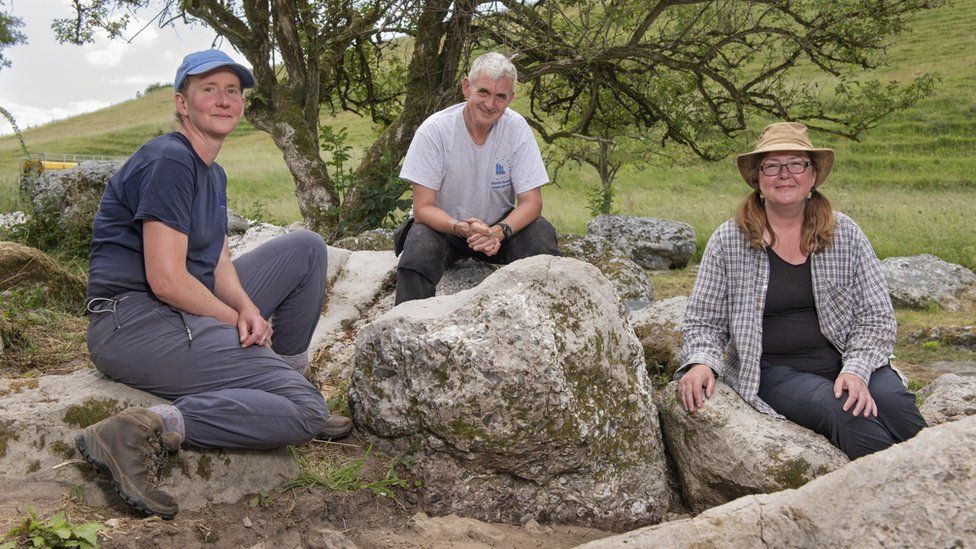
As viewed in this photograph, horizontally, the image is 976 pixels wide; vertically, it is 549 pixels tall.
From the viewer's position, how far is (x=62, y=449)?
3.90 metres

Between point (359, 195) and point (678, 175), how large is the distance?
25528 millimetres

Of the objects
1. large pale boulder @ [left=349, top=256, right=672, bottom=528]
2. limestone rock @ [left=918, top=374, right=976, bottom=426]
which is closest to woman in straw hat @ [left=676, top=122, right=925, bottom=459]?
large pale boulder @ [left=349, top=256, right=672, bottom=528]

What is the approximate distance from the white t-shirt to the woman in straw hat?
5.23ft

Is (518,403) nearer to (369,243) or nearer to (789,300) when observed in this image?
(789,300)

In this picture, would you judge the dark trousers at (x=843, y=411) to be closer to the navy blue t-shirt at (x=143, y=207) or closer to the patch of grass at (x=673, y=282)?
the navy blue t-shirt at (x=143, y=207)

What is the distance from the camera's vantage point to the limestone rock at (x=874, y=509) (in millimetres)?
2586

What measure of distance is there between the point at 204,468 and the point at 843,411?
131 inches

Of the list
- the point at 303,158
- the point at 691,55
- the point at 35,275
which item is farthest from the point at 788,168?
the point at 303,158

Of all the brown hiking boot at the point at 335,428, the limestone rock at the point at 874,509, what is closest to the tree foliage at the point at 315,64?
the brown hiking boot at the point at 335,428

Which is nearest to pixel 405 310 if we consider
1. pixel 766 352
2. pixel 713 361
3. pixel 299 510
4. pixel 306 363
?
pixel 306 363

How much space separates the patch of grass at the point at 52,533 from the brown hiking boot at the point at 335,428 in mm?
1404

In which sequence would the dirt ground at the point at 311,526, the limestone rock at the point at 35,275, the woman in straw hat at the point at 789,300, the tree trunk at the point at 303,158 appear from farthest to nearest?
the tree trunk at the point at 303,158 → the limestone rock at the point at 35,275 → the woman in straw hat at the point at 789,300 → the dirt ground at the point at 311,526

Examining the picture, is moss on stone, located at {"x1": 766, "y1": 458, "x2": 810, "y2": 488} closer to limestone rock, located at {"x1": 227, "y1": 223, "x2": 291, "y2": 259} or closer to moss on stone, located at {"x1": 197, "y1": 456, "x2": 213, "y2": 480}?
moss on stone, located at {"x1": 197, "y1": 456, "x2": 213, "y2": 480}

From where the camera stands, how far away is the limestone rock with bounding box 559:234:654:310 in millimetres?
7273
